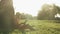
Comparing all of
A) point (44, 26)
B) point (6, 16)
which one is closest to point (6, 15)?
point (6, 16)

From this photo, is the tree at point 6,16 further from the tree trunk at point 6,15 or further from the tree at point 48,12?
the tree at point 48,12

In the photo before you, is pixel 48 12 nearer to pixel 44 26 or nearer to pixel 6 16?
pixel 44 26

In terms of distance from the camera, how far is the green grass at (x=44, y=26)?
1741mm

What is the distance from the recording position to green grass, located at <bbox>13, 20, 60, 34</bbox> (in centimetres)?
174

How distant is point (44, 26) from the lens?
1755 millimetres

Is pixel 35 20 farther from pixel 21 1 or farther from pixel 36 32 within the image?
pixel 21 1

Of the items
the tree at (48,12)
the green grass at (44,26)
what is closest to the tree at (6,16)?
the green grass at (44,26)

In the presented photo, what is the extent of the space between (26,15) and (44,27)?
0.25 metres

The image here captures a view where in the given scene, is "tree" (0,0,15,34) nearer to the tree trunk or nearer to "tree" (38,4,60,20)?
the tree trunk

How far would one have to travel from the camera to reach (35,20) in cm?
176

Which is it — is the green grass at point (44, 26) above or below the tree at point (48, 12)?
below

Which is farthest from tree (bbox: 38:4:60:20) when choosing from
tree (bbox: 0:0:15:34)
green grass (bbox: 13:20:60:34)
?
tree (bbox: 0:0:15:34)

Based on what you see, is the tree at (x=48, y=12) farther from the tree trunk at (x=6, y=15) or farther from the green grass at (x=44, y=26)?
the tree trunk at (x=6, y=15)

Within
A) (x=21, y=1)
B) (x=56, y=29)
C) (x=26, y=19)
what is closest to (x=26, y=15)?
(x=26, y=19)
